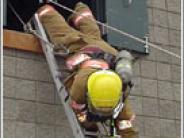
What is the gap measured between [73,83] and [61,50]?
2.44ft

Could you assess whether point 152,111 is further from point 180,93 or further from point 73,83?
point 73,83

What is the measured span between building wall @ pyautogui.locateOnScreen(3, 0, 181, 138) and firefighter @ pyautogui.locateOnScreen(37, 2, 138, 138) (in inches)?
14.3

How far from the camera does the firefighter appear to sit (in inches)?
271

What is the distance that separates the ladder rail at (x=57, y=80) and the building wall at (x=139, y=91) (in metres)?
0.15

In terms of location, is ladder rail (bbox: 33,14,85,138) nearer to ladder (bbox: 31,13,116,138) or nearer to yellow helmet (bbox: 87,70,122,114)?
ladder (bbox: 31,13,116,138)

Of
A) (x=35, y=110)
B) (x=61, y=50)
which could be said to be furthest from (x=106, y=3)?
(x=35, y=110)

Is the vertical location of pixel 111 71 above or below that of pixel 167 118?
above

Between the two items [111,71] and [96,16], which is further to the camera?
[96,16]

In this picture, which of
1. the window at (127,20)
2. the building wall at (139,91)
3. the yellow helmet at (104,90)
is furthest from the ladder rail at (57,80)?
the window at (127,20)

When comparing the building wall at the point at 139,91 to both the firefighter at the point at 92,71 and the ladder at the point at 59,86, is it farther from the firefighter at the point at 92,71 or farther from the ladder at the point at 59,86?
the firefighter at the point at 92,71

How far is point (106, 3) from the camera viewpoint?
861 cm

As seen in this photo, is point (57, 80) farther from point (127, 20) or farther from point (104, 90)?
point (127, 20)

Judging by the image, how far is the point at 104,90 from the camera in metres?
6.88

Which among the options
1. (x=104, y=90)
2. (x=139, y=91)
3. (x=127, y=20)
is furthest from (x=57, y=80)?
(x=127, y=20)
